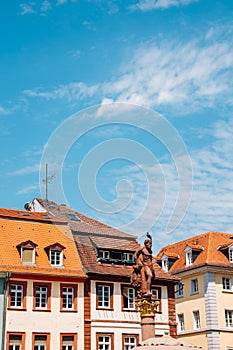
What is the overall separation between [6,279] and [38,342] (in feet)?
15.3

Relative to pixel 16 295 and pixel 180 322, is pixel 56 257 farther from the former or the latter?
pixel 180 322

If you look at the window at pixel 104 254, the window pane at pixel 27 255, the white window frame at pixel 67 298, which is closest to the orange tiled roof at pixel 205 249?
the window at pixel 104 254

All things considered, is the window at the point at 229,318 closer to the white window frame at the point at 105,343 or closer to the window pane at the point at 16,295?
the white window frame at the point at 105,343

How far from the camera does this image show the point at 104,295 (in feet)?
139

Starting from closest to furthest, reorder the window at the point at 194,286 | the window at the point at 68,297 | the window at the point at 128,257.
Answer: the window at the point at 68,297 < the window at the point at 128,257 < the window at the point at 194,286

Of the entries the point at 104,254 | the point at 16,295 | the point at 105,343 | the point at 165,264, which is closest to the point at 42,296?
the point at 16,295

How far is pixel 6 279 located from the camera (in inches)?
1531

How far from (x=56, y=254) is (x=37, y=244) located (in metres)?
1.55

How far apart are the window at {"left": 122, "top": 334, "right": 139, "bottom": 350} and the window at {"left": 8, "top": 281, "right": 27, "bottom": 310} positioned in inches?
303

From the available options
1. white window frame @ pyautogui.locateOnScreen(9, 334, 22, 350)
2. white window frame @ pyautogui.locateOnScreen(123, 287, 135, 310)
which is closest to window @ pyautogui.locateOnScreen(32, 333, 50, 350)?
white window frame @ pyautogui.locateOnScreen(9, 334, 22, 350)

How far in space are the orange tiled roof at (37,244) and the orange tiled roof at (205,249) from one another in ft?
41.3

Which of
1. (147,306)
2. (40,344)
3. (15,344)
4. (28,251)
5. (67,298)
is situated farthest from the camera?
(28,251)

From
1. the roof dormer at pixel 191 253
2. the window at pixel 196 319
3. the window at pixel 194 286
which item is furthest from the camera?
the roof dormer at pixel 191 253

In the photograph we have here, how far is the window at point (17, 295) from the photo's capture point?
1535 inches
